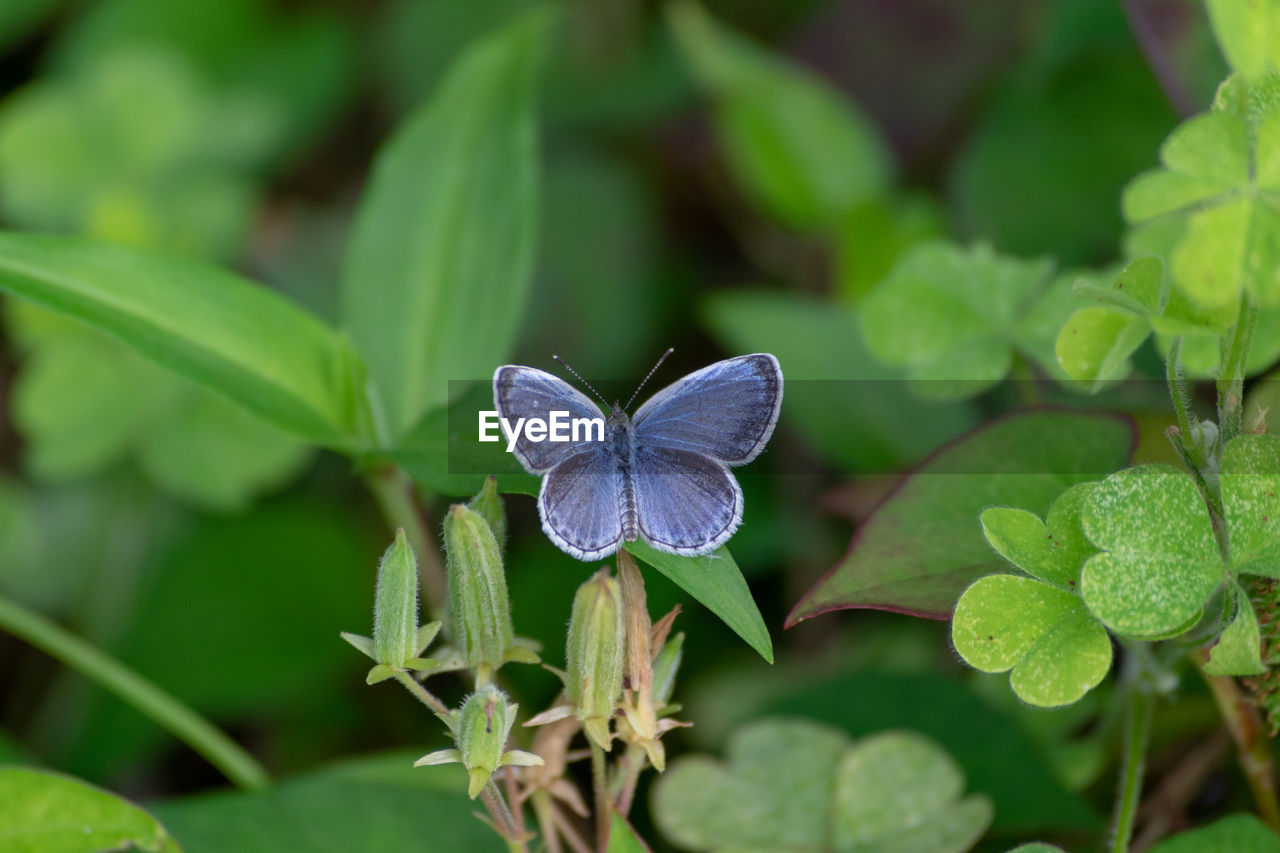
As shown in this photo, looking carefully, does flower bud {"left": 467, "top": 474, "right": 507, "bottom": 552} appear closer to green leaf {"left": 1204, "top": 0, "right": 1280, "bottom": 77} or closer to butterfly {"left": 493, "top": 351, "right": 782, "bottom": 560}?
butterfly {"left": 493, "top": 351, "right": 782, "bottom": 560}

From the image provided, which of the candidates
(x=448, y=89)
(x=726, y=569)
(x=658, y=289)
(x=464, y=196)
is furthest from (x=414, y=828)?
(x=658, y=289)

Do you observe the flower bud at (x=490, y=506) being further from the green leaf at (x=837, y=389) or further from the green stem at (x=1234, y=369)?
the green leaf at (x=837, y=389)

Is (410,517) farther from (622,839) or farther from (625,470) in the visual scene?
(622,839)

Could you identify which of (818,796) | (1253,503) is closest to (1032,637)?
(1253,503)

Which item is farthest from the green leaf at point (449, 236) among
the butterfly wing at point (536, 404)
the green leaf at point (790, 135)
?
the green leaf at point (790, 135)

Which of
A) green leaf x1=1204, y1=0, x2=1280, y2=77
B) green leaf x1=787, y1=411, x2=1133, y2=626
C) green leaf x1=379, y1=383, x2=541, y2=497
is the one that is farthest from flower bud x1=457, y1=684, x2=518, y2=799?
green leaf x1=1204, y1=0, x2=1280, y2=77

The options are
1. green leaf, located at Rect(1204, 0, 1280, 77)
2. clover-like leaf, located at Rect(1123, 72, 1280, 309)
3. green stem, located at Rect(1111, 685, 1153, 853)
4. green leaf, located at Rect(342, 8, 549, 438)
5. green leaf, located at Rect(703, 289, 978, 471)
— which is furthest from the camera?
green leaf, located at Rect(703, 289, 978, 471)
